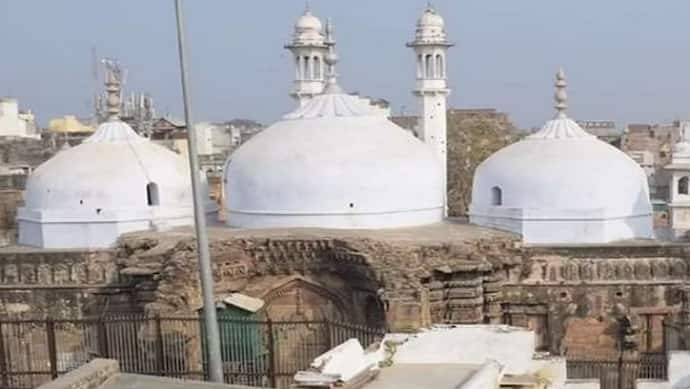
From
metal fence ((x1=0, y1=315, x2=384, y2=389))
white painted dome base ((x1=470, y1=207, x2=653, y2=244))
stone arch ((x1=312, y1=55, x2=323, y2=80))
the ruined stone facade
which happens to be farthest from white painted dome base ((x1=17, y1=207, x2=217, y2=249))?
stone arch ((x1=312, y1=55, x2=323, y2=80))

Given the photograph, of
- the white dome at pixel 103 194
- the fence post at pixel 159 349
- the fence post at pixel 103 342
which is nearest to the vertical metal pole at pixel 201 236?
the fence post at pixel 159 349

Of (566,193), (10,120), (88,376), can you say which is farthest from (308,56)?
(10,120)

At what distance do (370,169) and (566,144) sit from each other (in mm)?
3903

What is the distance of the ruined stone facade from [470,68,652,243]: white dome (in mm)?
737

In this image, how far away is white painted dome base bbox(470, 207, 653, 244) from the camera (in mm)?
15875

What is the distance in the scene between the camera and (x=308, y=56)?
79.0ft

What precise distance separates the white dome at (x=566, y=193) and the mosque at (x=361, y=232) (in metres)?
0.03

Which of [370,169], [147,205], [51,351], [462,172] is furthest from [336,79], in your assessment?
[462,172]

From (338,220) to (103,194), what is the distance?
187 inches

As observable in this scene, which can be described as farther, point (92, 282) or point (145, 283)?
point (92, 282)

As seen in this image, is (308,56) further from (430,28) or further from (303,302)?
(303,302)

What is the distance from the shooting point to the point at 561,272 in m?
15.2

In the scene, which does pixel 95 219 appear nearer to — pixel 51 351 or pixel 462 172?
pixel 51 351

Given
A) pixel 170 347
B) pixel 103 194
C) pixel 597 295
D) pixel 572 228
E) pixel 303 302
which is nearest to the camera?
pixel 170 347
